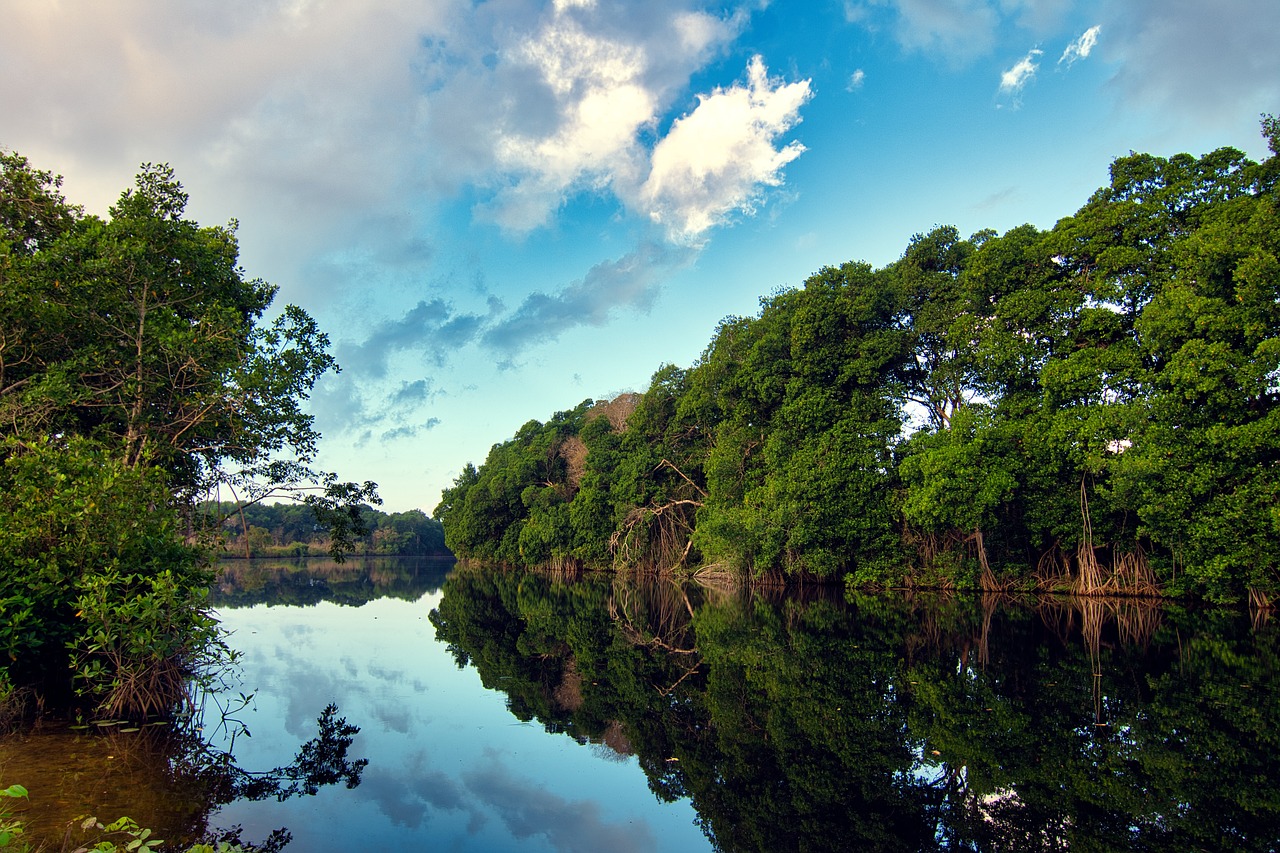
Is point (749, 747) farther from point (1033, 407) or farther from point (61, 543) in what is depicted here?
point (1033, 407)

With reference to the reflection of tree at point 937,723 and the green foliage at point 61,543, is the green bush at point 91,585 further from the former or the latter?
the reflection of tree at point 937,723

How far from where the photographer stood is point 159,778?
19.8 feet

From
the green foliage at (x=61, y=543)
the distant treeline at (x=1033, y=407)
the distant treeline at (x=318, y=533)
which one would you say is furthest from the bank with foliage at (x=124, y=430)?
the distant treeline at (x=318, y=533)

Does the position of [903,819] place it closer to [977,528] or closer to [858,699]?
[858,699]

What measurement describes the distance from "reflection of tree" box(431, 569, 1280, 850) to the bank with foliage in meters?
4.83

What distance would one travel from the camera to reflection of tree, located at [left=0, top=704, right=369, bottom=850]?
5113 millimetres

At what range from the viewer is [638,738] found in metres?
7.79

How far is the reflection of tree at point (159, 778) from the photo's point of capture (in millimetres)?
5113

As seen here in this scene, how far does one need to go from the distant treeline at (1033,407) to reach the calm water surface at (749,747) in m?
5.82

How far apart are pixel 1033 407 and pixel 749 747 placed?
2021cm

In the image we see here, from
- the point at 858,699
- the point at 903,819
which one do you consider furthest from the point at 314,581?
the point at 903,819

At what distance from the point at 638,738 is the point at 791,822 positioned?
277cm

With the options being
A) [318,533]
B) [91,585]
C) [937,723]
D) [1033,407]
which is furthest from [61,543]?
[318,533]

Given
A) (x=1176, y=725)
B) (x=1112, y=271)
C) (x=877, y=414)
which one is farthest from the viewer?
(x=877, y=414)
